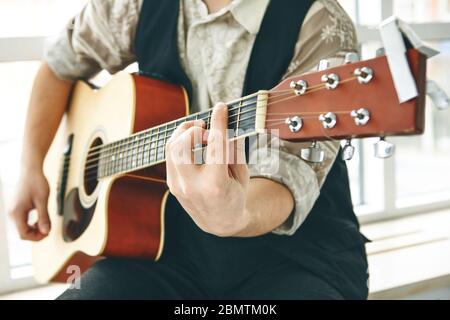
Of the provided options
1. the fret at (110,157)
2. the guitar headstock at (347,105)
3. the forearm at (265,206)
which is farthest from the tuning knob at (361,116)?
the fret at (110,157)

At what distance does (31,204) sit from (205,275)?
42 cm

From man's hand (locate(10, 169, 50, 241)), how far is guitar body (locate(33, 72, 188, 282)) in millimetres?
49

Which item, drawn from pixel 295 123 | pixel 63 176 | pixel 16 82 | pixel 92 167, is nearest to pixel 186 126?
pixel 295 123

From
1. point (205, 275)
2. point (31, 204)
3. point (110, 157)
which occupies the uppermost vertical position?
point (110, 157)

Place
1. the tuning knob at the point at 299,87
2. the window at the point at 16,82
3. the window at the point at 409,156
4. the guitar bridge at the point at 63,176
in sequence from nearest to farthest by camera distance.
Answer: the tuning knob at the point at 299,87, the guitar bridge at the point at 63,176, the window at the point at 16,82, the window at the point at 409,156

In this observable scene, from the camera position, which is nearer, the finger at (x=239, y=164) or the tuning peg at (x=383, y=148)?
the tuning peg at (x=383, y=148)

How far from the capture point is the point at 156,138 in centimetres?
83

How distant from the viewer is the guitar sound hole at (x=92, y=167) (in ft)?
3.27

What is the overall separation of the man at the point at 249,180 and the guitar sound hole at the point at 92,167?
143 mm

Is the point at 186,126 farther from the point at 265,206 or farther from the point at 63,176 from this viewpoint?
the point at 63,176

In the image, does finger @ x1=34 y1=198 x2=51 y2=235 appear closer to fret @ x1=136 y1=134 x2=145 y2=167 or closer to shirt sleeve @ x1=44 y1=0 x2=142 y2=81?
shirt sleeve @ x1=44 y1=0 x2=142 y2=81

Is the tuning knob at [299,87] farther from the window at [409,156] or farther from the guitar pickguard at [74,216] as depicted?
the window at [409,156]

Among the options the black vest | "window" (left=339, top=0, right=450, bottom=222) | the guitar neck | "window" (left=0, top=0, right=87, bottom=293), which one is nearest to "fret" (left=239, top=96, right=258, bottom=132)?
the guitar neck

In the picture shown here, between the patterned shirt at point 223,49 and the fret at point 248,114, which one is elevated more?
the patterned shirt at point 223,49
